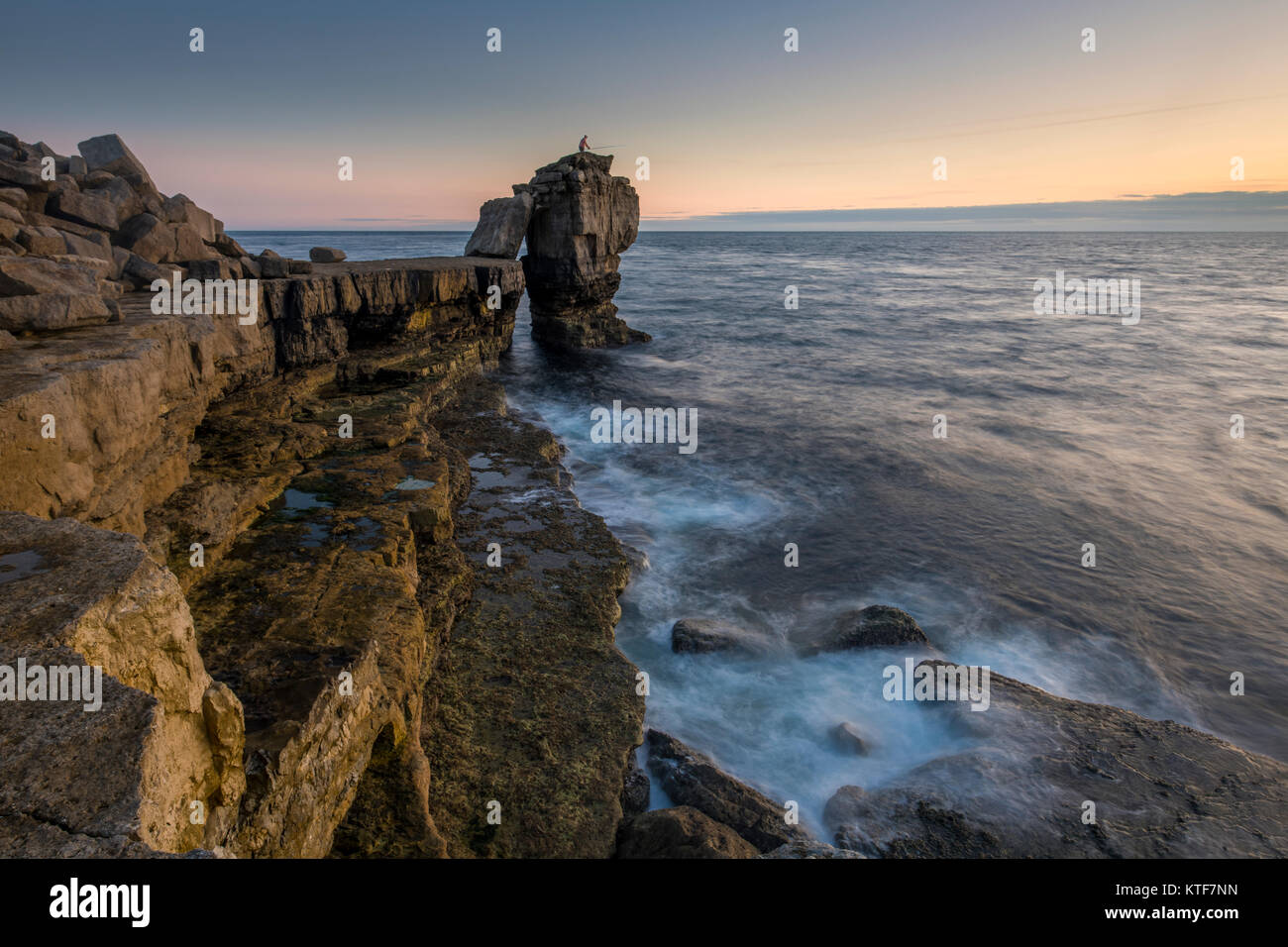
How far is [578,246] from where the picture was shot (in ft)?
83.8

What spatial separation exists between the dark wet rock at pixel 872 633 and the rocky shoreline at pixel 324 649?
0.13 ft

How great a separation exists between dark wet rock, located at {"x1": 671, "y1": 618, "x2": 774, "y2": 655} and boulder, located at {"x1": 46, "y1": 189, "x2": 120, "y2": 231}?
10034mm

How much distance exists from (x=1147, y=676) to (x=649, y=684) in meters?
6.76

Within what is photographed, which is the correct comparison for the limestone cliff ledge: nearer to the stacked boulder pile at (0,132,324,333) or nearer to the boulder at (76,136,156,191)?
the stacked boulder pile at (0,132,324,333)

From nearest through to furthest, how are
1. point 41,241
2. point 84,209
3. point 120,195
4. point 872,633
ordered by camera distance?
1. point 41,241
2. point 872,633
3. point 84,209
4. point 120,195

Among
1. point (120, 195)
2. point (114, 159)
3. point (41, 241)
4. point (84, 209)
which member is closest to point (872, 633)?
point (41, 241)

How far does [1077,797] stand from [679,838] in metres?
4.00

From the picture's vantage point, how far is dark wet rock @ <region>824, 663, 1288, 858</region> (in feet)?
19.9

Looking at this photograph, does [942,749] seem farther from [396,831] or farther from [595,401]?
[595,401]

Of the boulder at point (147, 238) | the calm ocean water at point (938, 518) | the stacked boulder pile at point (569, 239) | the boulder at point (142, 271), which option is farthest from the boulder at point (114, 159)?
the stacked boulder pile at point (569, 239)

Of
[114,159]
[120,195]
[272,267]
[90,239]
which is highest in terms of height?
[114,159]

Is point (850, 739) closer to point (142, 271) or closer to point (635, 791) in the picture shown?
point (635, 791)

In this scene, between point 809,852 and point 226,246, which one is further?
point 226,246
